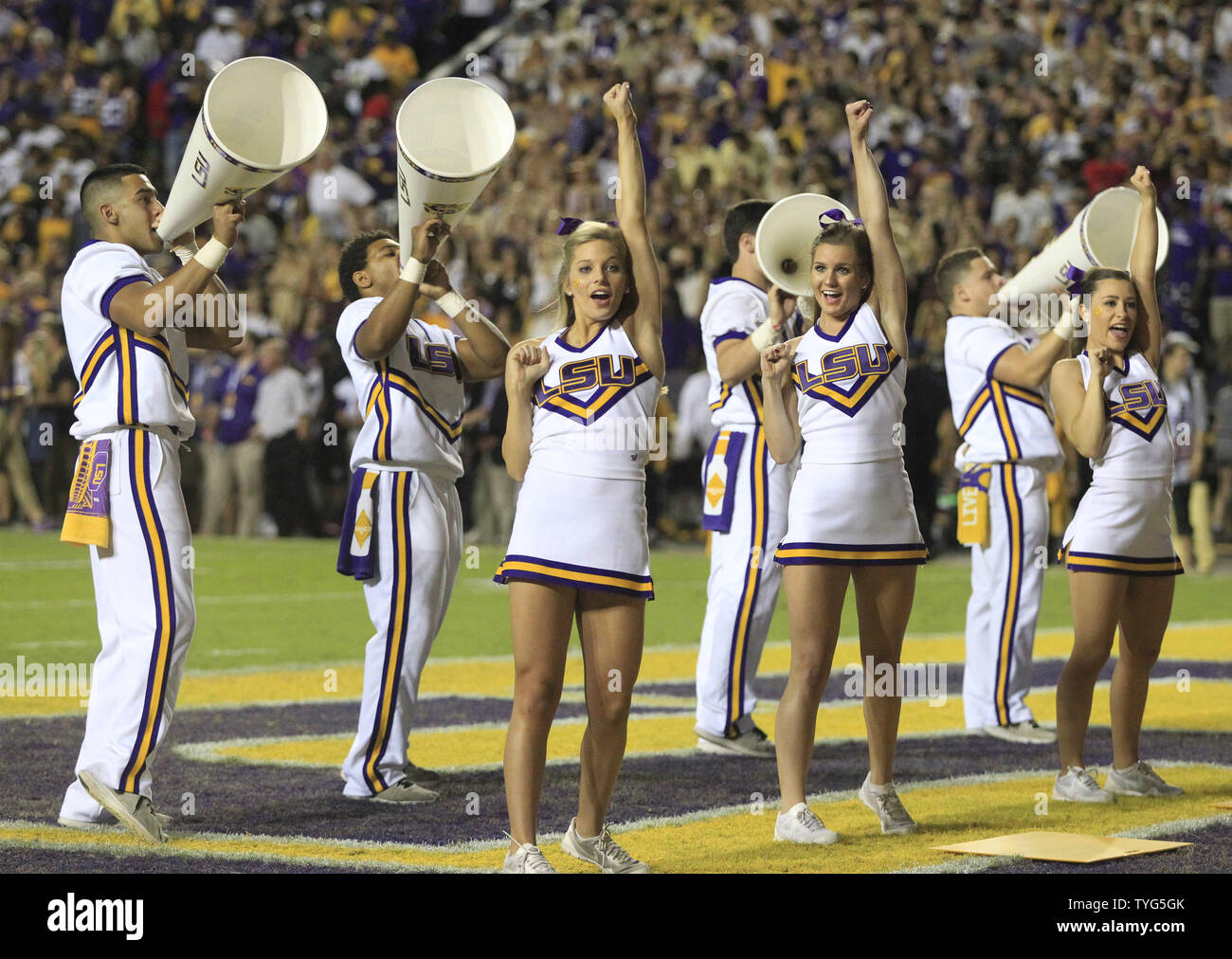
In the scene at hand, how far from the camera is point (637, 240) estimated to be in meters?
4.87

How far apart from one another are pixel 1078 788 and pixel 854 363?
1.76m

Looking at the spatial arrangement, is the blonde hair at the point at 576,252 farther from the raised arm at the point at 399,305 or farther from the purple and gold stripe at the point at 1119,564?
the purple and gold stripe at the point at 1119,564

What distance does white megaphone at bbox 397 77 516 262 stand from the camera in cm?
527

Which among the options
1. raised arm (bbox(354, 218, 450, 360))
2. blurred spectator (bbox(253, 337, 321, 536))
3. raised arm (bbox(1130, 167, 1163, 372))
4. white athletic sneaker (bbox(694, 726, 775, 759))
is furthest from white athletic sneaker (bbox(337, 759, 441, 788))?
blurred spectator (bbox(253, 337, 321, 536))

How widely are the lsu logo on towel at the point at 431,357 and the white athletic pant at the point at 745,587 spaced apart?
1524mm

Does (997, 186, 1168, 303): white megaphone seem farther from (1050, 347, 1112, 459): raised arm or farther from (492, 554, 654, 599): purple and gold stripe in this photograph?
(492, 554, 654, 599): purple and gold stripe

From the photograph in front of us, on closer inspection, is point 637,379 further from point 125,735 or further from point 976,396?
point 976,396

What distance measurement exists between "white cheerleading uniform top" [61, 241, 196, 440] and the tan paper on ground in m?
2.80

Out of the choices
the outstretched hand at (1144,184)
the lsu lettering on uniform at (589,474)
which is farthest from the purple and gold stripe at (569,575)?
the outstretched hand at (1144,184)

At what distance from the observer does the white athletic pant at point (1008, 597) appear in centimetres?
759

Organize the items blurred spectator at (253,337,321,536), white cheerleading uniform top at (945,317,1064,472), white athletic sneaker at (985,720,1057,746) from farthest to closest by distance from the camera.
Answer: blurred spectator at (253,337,321,536) → white cheerleading uniform top at (945,317,1064,472) → white athletic sneaker at (985,720,1057,746)

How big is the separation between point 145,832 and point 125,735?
35cm

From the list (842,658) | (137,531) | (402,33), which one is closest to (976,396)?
(842,658)

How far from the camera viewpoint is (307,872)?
15.6ft
